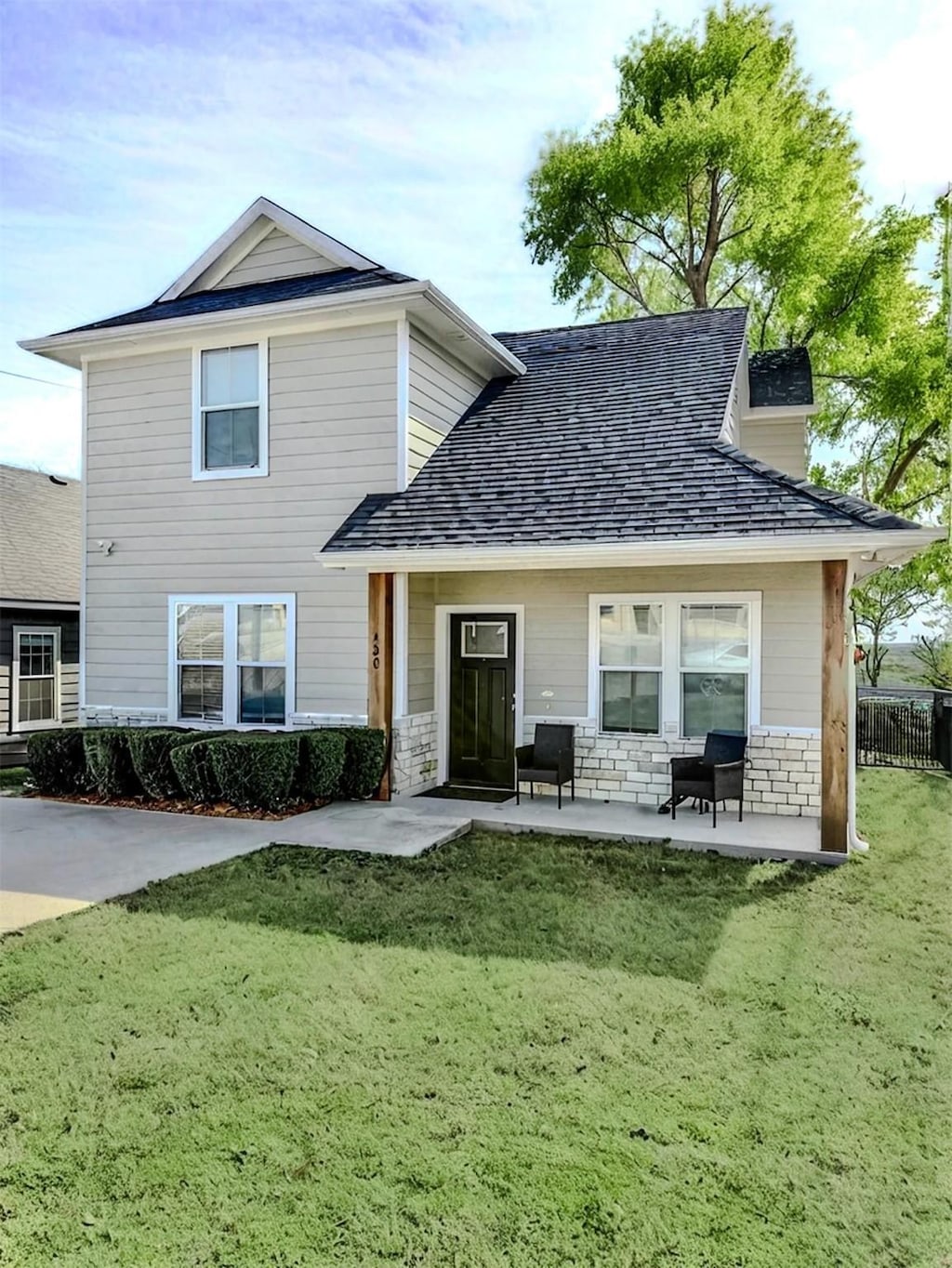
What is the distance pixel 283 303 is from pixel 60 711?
8911mm

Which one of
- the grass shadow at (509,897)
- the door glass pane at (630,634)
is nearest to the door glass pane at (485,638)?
the door glass pane at (630,634)

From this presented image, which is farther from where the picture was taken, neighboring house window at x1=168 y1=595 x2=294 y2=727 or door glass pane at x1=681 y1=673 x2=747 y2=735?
neighboring house window at x1=168 y1=595 x2=294 y2=727

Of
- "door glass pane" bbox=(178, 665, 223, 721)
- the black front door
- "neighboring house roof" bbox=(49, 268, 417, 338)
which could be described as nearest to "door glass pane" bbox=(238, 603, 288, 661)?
"door glass pane" bbox=(178, 665, 223, 721)

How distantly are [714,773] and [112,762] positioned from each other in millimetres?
6168

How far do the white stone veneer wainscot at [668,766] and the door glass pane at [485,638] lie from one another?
0.89 metres

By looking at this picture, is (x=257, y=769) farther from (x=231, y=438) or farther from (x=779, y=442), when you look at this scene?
(x=779, y=442)

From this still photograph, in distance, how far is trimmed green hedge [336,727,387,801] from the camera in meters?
8.57

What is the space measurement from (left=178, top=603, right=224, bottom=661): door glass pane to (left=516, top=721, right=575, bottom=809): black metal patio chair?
3.80 metres

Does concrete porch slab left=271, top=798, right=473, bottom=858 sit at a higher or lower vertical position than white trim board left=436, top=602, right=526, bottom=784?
lower

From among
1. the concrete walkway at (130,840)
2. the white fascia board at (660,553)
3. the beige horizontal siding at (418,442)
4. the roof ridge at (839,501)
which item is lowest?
the concrete walkway at (130,840)

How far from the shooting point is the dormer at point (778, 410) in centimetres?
1212

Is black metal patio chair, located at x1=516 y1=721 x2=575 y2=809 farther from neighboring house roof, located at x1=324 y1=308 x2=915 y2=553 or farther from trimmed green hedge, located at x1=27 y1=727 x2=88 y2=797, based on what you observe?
trimmed green hedge, located at x1=27 y1=727 x2=88 y2=797

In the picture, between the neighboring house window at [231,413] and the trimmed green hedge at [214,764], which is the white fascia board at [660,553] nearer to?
the trimmed green hedge at [214,764]

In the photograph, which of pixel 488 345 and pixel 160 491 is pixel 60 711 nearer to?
pixel 160 491
